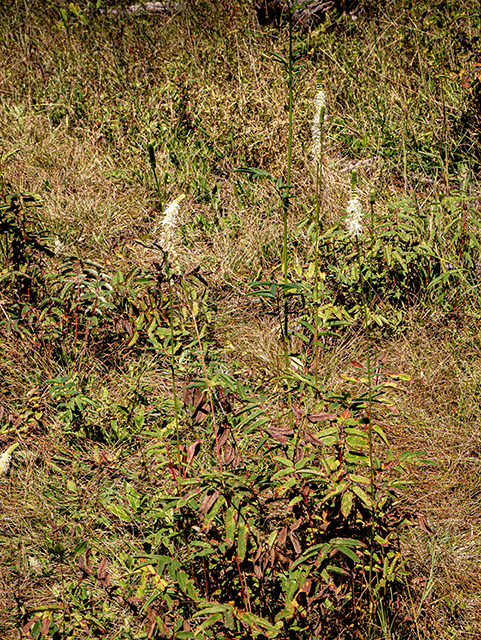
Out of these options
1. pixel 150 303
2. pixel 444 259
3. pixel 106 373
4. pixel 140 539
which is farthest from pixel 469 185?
pixel 140 539

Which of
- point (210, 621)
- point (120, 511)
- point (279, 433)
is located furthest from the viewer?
point (120, 511)

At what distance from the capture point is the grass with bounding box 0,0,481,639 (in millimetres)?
1960

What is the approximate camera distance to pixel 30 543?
2117 millimetres

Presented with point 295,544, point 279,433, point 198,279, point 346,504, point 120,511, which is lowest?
point 120,511

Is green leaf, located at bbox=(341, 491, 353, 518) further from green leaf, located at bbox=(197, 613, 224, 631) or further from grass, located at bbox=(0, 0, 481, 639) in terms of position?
green leaf, located at bbox=(197, 613, 224, 631)

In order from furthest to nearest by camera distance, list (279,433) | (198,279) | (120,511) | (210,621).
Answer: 1. (198,279)
2. (120,511)
3. (279,433)
4. (210,621)

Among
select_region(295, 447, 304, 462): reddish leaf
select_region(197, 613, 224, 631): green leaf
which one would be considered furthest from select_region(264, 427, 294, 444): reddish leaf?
select_region(197, 613, 224, 631): green leaf

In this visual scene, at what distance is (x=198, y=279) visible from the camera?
2904 mm

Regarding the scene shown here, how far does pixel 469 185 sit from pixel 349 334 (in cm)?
124

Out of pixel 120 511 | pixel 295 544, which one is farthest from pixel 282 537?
pixel 120 511

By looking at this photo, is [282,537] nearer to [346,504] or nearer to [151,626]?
[346,504]

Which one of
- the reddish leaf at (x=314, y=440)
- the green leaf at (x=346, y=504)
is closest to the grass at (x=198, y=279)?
the reddish leaf at (x=314, y=440)

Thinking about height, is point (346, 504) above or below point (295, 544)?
above

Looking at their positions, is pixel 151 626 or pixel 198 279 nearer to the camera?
pixel 151 626
